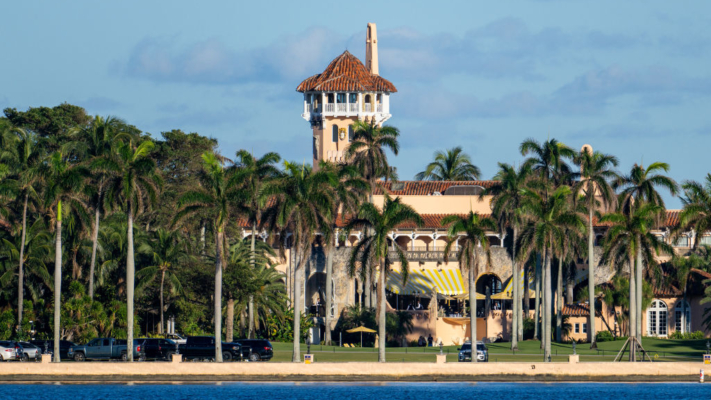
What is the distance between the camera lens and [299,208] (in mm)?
72875

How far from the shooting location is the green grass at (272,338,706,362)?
7781 cm

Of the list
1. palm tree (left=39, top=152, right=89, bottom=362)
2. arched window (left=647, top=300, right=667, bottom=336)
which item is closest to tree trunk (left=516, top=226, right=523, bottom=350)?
arched window (left=647, top=300, right=667, bottom=336)

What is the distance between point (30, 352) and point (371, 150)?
108 ft

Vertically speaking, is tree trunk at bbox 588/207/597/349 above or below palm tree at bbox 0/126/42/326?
below

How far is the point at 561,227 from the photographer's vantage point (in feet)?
253

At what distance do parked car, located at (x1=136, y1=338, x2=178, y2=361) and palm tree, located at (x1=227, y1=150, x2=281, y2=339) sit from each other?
8956 millimetres

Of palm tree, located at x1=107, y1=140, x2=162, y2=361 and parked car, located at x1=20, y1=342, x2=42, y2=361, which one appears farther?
parked car, located at x1=20, y1=342, x2=42, y2=361

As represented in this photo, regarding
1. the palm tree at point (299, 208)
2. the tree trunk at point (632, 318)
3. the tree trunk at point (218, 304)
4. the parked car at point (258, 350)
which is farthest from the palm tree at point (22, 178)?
the tree trunk at point (632, 318)

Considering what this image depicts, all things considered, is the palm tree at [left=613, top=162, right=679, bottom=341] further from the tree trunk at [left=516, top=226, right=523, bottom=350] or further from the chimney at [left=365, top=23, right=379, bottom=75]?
the chimney at [left=365, top=23, right=379, bottom=75]

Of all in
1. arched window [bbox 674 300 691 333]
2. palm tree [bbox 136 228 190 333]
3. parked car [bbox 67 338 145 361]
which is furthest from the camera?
arched window [bbox 674 300 691 333]

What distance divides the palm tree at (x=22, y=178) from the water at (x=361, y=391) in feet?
36.1

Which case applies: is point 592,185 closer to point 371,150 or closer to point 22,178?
point 371,150

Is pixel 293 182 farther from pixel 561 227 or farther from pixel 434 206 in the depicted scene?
pixel 434 206

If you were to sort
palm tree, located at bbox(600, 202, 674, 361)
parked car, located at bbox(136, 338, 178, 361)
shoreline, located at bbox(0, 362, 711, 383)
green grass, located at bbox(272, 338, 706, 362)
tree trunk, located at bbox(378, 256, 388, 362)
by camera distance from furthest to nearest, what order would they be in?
green grass, located at bbox(272, 338, 706, 362) → palm tree, located at bbox(600, 202, 674, 361) → parked car, located at bbox(136, 338, 178, 361) → tree trunk, located at bbox(378, 256, 388, 362) → shoreline, located at bbox(0, 362, 711, 383)
